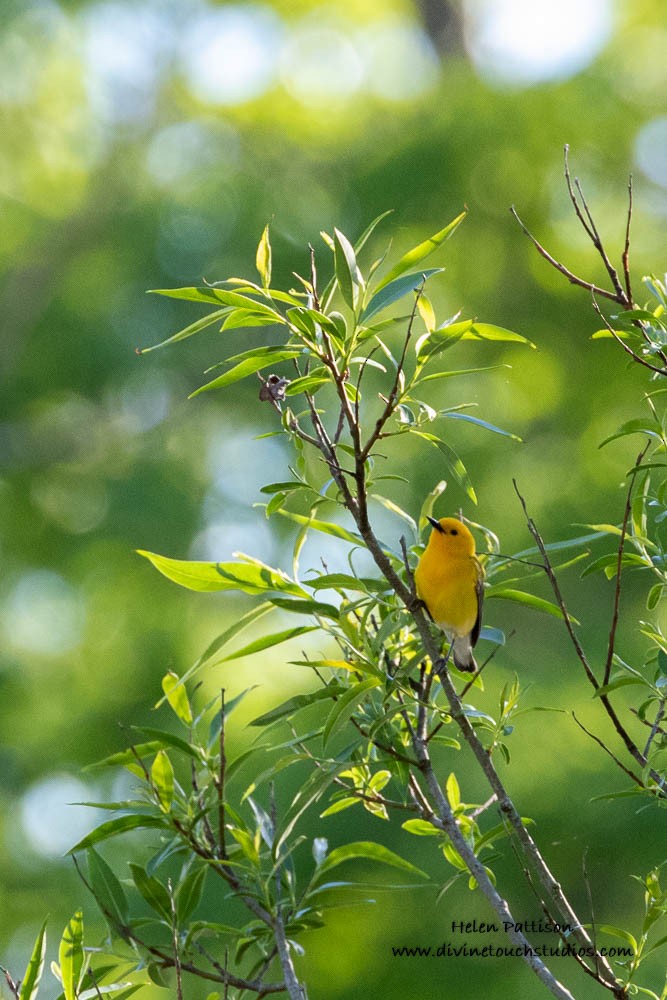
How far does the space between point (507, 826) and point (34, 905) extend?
3233mm

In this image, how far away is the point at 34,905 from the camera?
3639 mm

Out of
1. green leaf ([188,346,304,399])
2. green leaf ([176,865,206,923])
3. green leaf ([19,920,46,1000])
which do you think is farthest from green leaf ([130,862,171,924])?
green leaf ([188,346,304,399])

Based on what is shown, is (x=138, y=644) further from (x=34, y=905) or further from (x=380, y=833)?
(x=380, y=833)

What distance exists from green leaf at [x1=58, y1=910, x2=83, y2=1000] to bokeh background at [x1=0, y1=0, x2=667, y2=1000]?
2070 millimetres

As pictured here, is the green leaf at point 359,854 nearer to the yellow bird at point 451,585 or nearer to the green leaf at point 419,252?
the yellow bird at point 451,585

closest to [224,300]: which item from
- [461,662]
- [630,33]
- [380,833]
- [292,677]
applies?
[461,662]

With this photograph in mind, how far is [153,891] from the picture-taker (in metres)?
1.01

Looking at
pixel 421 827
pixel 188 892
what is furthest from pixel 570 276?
pixel 188 892

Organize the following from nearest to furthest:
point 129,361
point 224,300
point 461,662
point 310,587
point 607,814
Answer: point 224,300 < point 310,587 < point 461,662 < point 607,814 < point 129,361

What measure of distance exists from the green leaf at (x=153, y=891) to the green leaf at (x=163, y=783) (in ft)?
0.24

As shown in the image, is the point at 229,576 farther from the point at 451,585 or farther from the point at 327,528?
the point at 451,585

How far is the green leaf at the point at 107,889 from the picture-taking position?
1.03 metres

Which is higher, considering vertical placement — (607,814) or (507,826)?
(507,826)

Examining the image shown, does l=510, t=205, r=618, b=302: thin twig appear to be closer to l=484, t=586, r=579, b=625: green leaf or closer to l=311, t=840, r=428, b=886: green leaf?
l=484, t=586, r=579, b=625: green leaf
